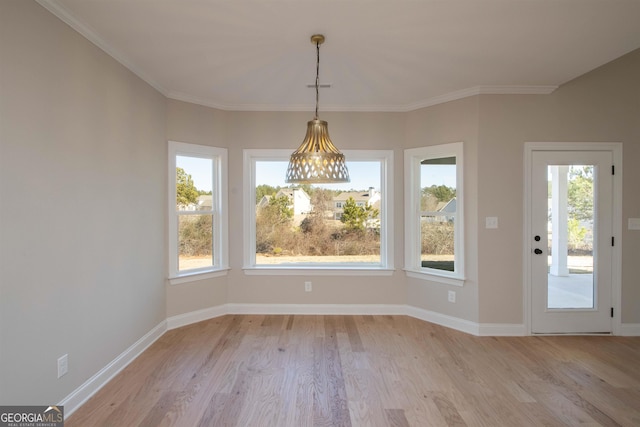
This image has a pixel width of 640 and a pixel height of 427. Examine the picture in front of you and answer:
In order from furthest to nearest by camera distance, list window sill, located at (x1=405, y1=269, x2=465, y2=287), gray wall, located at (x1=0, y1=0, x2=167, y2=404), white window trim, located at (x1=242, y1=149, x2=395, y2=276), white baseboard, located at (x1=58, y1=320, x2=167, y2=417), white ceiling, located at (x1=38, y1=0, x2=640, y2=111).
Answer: white window trim, located at (x1=242, y1=149, x2=395, y2=276) → window sill, located at (x1=405, y1=269, x2=465, y2=287) → white baseboard, located at (x1=58, y1=320, x2=167, y2=417) → white ceiling, located at (x1=38, y1=0, x2=640, y2=111) → gray wall, located at (x1=0, y1=0, x2=167, y2=404)

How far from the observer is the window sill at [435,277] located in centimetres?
381

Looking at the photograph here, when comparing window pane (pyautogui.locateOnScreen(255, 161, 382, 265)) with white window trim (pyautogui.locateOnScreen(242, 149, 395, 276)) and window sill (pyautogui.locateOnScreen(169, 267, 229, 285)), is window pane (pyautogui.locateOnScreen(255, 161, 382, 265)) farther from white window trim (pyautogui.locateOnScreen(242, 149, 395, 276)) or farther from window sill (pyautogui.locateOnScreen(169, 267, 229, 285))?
window sill (pyautogui.locateOnScreen(169, 267, 229, 285))

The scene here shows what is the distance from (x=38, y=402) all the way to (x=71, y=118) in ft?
5.93

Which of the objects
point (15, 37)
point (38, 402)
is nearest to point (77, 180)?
point (15, 37)

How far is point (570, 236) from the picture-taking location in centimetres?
364

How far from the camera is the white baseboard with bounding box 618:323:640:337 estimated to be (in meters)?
3.65

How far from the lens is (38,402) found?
2.04 metres

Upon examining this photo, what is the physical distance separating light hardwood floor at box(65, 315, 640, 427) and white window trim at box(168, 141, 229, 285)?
628 millimetres

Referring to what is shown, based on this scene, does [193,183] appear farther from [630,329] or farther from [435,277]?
[630,329]

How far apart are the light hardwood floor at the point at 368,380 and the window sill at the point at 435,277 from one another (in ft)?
→ 1.76

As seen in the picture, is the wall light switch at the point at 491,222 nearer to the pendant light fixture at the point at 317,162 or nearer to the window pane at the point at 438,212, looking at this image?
the window pane at the point at 438,212

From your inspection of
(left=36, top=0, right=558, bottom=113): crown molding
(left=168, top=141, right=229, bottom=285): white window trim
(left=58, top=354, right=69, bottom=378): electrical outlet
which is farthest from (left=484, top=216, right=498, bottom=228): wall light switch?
(left=58, top=354, right=69, bottom=378): electrical outlet

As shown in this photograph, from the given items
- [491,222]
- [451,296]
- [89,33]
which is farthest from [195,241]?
[491,222]

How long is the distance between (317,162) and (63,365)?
2.14 meters
